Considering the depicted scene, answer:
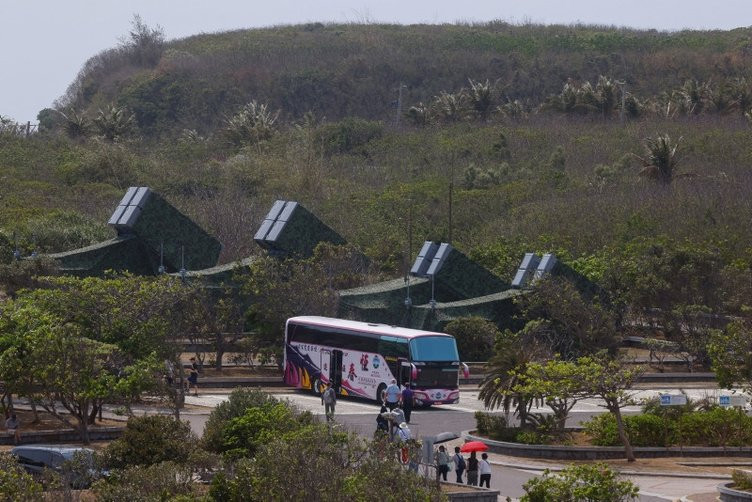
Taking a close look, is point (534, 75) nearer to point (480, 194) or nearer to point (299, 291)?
point (480, 194)

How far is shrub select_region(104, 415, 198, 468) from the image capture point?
24297mm

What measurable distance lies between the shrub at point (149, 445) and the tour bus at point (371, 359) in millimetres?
11525

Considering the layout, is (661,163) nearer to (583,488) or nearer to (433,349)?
(433,349)

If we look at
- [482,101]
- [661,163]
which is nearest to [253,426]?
[661,163]

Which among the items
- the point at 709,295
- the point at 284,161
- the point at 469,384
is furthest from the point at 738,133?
the point at 469,384

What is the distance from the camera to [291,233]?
4744cm

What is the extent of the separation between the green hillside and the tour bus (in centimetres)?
1266

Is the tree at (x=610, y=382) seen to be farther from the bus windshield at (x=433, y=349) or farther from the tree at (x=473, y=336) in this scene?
the tree at (x=473, y=336)

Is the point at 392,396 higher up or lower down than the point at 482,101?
lower down

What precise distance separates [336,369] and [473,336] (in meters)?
7.45

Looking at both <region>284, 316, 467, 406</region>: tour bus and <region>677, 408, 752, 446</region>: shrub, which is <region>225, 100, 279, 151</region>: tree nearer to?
<region>284, 316, 467, 406</region>: tour bus

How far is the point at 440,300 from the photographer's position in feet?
157

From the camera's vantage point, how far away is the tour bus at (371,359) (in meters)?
36.0

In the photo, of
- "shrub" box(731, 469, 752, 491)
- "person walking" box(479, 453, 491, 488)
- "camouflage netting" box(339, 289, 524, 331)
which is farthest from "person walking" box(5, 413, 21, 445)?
"camouflage netting" box(339, 289, 524, 331)
